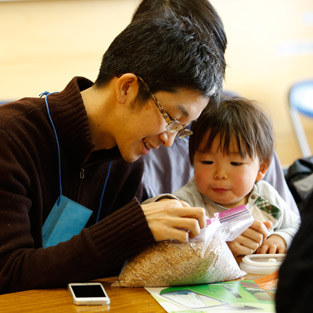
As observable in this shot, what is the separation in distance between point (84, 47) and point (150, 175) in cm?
163

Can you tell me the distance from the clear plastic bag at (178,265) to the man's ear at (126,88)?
15.2 inches

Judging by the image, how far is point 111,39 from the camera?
3.48 meters

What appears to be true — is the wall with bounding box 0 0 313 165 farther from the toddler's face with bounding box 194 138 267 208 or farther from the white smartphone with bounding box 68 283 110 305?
the white smartphone with bounding box 68 283 110 305

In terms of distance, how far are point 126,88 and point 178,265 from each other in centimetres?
46

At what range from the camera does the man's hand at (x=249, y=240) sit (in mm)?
1435

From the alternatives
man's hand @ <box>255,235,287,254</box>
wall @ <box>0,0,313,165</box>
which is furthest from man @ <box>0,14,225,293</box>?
wall @ <box>0,0,313,165</box>

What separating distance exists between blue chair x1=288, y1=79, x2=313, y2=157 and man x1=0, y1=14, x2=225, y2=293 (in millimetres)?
2380

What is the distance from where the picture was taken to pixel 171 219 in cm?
119

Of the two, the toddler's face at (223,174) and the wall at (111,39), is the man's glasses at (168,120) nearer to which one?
the toddler's face at (223,174)

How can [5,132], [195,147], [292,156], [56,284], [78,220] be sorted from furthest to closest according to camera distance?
[292,156] < [195,147] < [78,220] < [5,132] < [56,284]

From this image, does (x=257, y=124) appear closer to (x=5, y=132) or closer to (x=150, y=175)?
(x=150, y=175)

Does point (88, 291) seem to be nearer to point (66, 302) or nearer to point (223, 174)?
point (66, 302)

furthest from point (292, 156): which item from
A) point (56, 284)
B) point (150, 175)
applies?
point (56, 284)

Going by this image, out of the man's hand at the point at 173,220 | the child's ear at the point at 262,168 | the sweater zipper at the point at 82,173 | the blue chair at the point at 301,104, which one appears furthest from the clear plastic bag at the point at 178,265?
the blue chair at the point at 301,104
